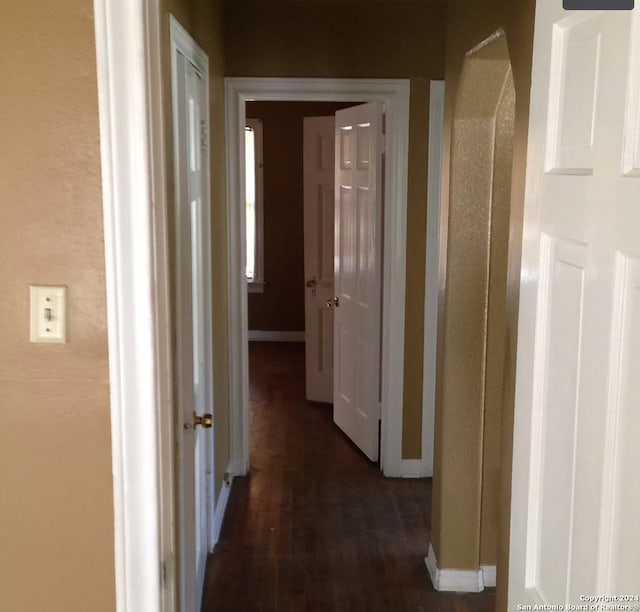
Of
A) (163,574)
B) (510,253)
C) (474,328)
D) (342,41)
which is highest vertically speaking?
(342,41)

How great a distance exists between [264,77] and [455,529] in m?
2.41

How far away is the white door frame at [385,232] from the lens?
403cm

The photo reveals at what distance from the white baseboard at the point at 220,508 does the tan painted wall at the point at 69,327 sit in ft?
6.55

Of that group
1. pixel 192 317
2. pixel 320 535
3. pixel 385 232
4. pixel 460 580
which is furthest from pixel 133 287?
pixel 385 232

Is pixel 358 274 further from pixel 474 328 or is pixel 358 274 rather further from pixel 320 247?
pixel 474 328

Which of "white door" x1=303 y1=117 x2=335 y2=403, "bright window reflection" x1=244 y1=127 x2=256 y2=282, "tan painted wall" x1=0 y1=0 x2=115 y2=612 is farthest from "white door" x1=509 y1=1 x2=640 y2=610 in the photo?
"bright window reflection" x1=244 y1=127 x2=256 y2=282

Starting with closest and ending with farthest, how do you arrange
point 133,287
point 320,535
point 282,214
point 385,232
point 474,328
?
point 133,287 → point 474,328 → point 320,535 → point 385,232 → point 282,214

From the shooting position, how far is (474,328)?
Result: 2975 mm

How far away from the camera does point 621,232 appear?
3.47ft

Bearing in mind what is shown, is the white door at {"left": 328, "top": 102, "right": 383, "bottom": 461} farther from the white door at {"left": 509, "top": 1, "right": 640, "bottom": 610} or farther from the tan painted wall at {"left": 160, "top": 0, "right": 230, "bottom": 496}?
the white door at {"left": 509, "top": 1, "right": 640, "bottom": 610}

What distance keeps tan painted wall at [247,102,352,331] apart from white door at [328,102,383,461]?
2311mm

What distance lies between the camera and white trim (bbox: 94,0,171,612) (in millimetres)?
1376

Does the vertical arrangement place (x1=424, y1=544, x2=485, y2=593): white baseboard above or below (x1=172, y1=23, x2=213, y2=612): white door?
below

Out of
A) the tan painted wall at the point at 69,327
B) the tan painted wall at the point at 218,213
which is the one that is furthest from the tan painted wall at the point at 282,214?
the tan painted wall at the point at 69,327
